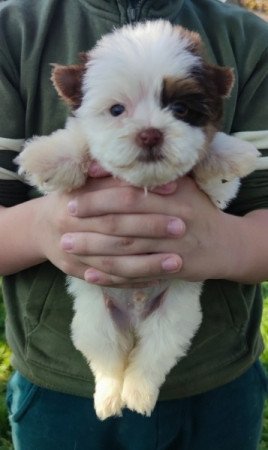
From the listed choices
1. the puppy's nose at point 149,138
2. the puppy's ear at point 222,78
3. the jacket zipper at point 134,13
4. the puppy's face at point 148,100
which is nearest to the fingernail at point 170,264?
the puppy's face at point 148,100

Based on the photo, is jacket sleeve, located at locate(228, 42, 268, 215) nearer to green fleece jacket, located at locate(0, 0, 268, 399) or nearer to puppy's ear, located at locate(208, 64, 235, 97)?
green fleece jacket, located at locate(0, 0, 268, 399)

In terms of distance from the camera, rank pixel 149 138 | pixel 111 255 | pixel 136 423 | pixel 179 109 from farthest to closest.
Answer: pixel 136 423, pixel 111 255, pixel 179 109, pixel 149 138

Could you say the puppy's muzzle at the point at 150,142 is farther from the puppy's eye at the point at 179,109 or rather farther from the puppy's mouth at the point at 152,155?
the puppy's eye at the point at 179,109

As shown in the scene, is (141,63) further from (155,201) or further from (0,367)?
(0,367)

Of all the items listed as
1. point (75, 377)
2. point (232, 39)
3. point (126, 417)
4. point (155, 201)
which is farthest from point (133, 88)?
point (126, 417)

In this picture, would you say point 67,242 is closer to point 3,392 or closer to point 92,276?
point 92,276

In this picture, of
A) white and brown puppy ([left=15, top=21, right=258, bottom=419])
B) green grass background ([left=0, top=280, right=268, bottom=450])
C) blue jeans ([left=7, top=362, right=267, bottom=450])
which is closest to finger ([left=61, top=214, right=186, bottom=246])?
Answer: white and brown puppy ([left=15, top=21, right=258, bottom=419])

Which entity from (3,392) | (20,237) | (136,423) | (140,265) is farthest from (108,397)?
(3,392)
